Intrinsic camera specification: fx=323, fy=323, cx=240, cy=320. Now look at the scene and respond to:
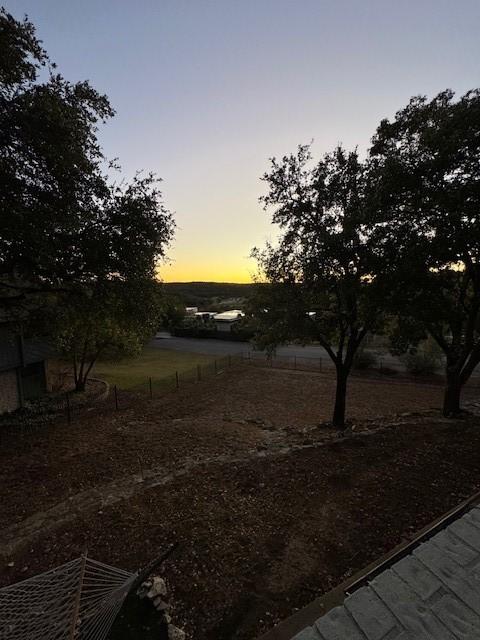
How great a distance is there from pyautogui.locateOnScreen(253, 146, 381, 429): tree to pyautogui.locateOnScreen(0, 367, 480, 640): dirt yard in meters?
3.81

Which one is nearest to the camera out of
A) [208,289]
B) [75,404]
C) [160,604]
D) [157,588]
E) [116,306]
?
[160,604]

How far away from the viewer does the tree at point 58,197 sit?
784cm

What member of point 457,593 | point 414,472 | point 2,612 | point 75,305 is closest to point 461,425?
point 414,472

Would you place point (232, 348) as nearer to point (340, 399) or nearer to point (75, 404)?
point (75, 404)

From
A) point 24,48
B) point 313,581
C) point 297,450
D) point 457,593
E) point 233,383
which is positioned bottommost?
point 233,383

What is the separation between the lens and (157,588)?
173 inches

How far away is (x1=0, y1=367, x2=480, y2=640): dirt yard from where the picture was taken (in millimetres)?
4477

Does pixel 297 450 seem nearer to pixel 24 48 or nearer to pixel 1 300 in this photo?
pixel 1 300

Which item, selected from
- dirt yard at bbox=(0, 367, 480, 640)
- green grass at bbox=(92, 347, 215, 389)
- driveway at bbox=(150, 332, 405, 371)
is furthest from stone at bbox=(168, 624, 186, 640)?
driveway at bbox=(150, 332, 405, 371)

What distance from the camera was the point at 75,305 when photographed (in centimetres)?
1208

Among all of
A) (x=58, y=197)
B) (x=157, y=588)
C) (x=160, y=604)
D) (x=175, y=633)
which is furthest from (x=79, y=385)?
(x=175, y=633)

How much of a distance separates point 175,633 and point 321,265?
29.1 feet

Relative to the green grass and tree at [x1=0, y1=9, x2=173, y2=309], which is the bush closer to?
the green grass

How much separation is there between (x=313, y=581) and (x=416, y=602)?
251 cm
